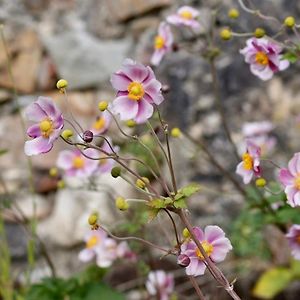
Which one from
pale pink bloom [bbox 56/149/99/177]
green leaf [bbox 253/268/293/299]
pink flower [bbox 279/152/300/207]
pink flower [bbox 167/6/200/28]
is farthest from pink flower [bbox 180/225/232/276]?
green leaf [bbox 253/268/293/299]

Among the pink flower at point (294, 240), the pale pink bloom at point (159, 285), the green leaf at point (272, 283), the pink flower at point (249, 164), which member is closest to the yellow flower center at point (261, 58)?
the pink flower at point (249, 164)

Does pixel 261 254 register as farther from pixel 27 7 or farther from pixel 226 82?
pixel 27 7

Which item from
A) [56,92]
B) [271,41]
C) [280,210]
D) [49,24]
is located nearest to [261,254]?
[280,210]

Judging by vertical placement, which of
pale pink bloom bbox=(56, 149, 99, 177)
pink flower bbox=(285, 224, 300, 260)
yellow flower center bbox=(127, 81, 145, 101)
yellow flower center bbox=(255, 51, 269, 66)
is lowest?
pale pink bloom bbox=(56, 149, 99, 177)

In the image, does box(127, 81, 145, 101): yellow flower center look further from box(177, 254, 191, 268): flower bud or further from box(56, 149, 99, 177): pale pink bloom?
box(56, 149, 99, 177): pale pink bloom

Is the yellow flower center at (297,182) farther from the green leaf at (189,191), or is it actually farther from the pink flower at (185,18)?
the pink flower at (185,18)

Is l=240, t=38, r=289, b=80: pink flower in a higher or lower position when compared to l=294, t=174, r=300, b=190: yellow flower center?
higher

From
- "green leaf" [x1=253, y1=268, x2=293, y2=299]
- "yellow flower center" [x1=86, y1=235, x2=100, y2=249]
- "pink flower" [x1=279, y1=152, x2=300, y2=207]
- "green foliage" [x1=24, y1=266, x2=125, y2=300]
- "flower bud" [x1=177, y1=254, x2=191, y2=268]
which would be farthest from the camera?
"green leaf" [x1=253, y1=268, x2=293, y2=299]
